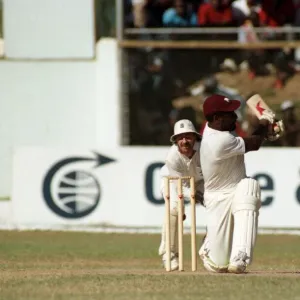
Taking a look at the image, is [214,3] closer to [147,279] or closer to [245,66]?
[245,66]

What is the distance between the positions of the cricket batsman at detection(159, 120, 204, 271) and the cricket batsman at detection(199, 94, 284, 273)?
18.2 inches

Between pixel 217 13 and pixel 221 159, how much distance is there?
27.1ft

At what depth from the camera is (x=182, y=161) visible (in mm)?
11383

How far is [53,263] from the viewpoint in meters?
13.6

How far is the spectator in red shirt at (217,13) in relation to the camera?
18.5 meters

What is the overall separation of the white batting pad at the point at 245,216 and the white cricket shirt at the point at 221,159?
14 centimetres

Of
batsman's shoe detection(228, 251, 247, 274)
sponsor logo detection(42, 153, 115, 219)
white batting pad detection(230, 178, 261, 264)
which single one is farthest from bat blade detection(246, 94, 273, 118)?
sponsor logo detection(42, 153, 115, 219)

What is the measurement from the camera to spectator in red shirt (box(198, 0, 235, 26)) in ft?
60.6

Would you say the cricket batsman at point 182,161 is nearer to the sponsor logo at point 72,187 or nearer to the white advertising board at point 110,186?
the white advertising board at point 110,186

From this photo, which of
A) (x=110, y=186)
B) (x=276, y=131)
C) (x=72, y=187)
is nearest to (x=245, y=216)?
(x=276, y=131)

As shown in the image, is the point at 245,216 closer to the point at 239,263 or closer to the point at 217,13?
the point at 239,263

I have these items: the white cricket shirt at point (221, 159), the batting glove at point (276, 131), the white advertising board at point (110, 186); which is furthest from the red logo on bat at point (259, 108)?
the white advertising board at point (110, 186)

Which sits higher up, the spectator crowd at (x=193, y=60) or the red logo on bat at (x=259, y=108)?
the spectator crowd at (x=193, y=60)

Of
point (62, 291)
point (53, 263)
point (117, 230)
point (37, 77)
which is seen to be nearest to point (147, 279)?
point (62, 291)
